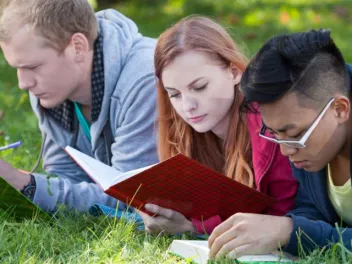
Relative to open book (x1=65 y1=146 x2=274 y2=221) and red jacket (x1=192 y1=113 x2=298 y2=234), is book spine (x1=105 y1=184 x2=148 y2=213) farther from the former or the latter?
red jacket (x1=192 y1=113 x2=298 y2=234)

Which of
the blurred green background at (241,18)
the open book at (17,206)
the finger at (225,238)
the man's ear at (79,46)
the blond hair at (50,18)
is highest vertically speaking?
the blond hair at (50,18)

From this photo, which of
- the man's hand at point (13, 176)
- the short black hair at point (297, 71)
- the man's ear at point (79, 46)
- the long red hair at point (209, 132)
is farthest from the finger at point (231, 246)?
the man's ear at point (79, 46)

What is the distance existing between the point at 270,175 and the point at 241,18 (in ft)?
22.4

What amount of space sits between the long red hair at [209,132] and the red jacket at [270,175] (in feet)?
0.19

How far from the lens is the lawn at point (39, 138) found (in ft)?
10.1

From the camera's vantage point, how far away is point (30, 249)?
126 inches

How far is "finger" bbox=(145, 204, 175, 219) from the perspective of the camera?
3.37 meters

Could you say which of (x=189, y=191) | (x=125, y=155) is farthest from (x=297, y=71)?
(x=125, y=155)

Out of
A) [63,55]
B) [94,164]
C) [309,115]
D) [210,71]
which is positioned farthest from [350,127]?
[63,55]

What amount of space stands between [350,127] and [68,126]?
1685 mm

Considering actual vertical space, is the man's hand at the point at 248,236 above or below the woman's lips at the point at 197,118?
below

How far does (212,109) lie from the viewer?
11.1 ft

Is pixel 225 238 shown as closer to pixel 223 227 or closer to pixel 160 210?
pixel 223 227

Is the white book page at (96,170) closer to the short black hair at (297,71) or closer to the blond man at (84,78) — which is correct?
the blond man at (84,78)
